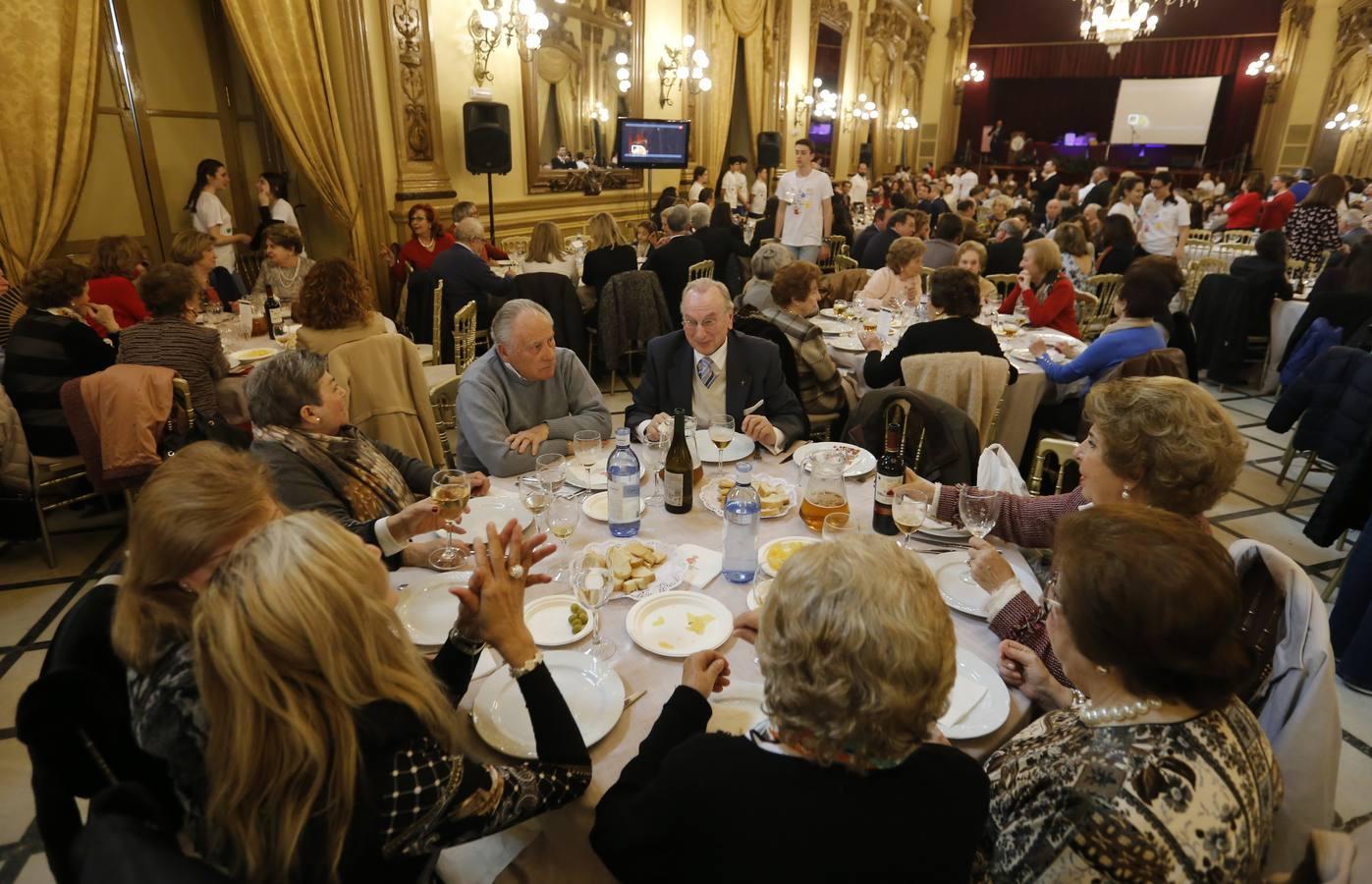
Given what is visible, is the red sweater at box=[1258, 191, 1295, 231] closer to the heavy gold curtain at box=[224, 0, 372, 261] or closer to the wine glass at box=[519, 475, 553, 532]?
the heavy gold curtain at box=[224, 0, 372, 261]

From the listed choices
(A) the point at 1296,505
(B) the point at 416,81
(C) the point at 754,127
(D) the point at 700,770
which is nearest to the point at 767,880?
(D) the point at 700,770

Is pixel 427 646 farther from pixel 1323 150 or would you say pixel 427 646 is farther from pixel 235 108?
pixel 1323 150

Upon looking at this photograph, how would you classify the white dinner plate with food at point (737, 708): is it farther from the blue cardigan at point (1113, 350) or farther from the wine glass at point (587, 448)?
the blue cardigan at point (1113, 350)

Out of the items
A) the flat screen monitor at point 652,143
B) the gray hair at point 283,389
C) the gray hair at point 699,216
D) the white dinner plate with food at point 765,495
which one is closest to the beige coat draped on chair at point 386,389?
the gray hair at point 283,389

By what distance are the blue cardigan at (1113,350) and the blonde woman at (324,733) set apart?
11.1 feet

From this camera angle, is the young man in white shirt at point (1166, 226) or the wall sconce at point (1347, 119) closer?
the young man in white shirt at point (1166, 226)

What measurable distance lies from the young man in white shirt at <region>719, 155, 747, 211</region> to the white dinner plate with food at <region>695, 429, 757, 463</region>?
8.62 meters

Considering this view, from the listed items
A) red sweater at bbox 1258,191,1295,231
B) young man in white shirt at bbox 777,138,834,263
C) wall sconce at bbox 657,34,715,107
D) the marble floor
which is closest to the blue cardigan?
the marble floor

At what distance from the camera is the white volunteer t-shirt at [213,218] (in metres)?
5.83

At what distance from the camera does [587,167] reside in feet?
27.7

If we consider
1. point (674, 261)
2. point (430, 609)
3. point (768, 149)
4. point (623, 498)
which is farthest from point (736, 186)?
point (430, 609)

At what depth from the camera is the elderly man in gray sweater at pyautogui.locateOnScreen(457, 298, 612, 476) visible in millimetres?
2555

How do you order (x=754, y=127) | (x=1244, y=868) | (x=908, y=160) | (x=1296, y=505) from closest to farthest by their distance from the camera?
(x=1244, y=868), (x=1296, y=505), (x=754, y=127), (x=908, y=160)

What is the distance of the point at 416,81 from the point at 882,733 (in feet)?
22.2
